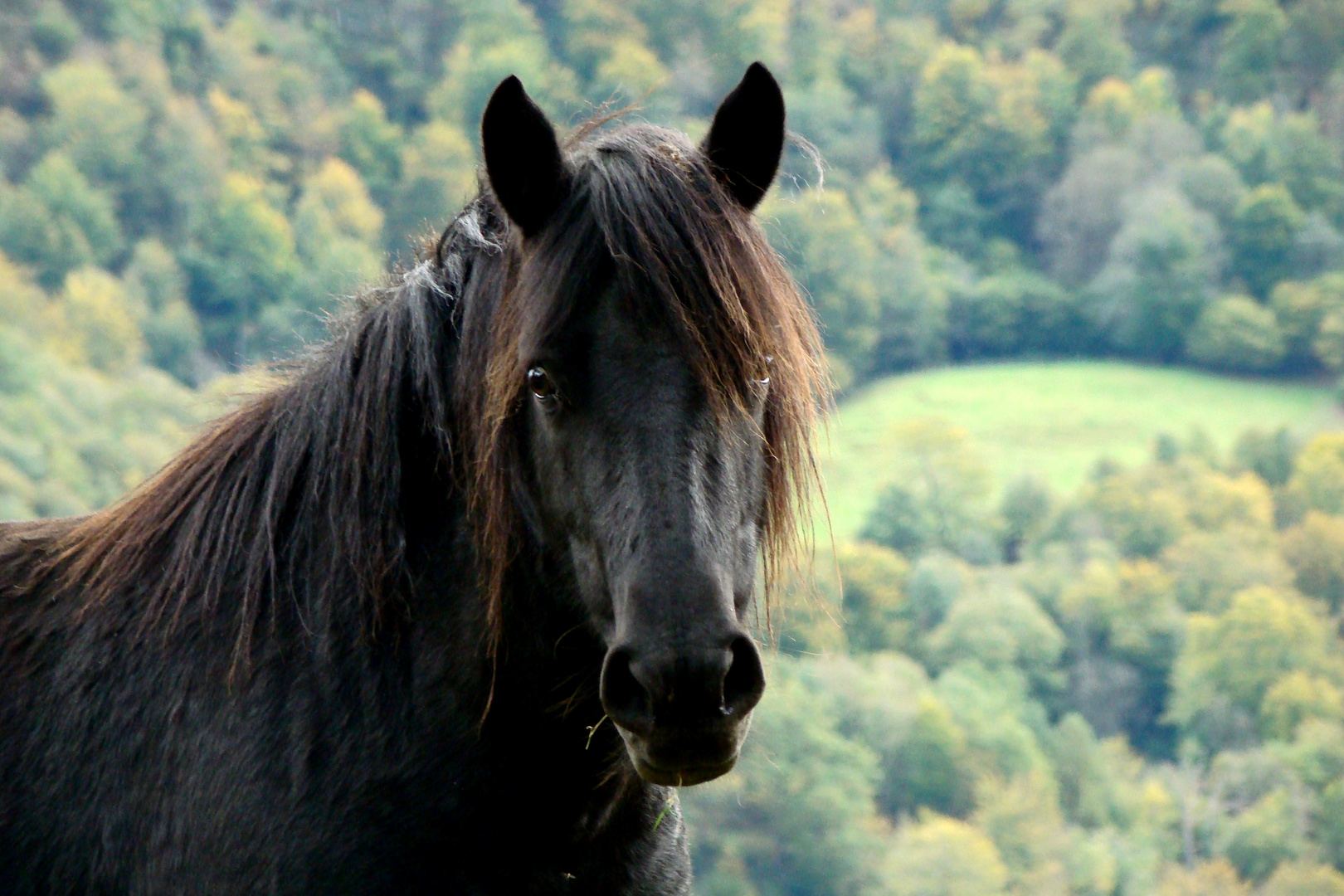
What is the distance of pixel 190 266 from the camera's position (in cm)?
5812

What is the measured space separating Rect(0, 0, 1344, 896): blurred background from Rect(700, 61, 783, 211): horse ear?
30154 millimetres

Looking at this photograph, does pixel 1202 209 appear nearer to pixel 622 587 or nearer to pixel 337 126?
pixel 337 126

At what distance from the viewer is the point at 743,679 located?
2.05 m

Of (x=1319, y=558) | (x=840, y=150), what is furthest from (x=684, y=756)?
(x=840, y=150)

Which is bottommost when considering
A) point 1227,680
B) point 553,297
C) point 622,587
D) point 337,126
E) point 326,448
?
point 1227,680

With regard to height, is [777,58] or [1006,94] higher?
[777,58]

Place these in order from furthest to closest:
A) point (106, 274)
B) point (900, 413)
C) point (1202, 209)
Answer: point (1202, 209)
point (900, 413)
point (106, 274)

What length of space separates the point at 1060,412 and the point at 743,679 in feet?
230

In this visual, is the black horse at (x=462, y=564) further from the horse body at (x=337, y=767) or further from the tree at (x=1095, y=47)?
the tree at (x=1095, y=47)

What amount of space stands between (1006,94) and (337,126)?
44.3 m

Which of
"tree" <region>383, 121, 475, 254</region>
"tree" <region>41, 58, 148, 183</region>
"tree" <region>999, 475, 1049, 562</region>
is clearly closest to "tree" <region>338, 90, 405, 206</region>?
"tree" <region>383, 121, 475, 254</region>

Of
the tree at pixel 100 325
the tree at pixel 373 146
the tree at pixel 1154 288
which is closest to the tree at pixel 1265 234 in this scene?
the tree at pixel 1154 288

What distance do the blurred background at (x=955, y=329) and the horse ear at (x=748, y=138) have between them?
3015 centimetres

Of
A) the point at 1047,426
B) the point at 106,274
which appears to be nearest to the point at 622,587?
the point at 106,274
